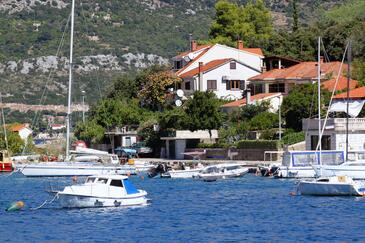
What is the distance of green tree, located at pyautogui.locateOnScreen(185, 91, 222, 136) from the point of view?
116 metres

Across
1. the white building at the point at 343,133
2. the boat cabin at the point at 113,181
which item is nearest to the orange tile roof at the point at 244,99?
the white building at the point at 343,133

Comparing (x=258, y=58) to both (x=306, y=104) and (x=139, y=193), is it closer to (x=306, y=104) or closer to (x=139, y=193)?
(x=306, y=104)

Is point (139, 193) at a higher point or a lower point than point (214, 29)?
lower

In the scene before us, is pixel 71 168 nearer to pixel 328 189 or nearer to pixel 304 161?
pixel 304 161

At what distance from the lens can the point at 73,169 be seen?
9475 cm

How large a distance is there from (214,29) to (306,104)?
5434 centimetres

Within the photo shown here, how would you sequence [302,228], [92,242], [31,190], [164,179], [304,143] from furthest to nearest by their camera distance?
1. [304,143]
2. [164,179]
3. [31,190]
4. [302,228]
5. [92,242]

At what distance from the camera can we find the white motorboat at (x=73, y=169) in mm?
94688

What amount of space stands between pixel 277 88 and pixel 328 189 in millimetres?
52957

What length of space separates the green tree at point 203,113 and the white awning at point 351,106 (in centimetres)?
1716

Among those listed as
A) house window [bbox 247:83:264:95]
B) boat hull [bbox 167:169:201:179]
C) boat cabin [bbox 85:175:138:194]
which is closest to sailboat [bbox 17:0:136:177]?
boat hull [bbox 167:169:201:179]

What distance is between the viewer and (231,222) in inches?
2368

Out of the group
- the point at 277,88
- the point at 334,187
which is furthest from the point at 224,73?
Result: the point at 334,187

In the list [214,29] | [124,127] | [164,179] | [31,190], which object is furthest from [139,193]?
[214,29]
